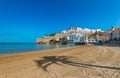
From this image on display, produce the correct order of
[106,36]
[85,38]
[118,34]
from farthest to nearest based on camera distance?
1. [106,36]
2. [85,38]
3. [118,34]

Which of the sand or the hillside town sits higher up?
the hillside town

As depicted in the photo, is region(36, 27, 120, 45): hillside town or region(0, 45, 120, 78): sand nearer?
region(0, 45, 120, 78): sand

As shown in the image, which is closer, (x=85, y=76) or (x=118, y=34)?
(x=85, y=76)

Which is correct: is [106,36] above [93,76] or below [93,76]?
above

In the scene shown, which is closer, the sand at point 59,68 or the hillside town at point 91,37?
the sand at point 59,68

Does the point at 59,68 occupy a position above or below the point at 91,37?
below

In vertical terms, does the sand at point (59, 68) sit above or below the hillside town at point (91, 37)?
below

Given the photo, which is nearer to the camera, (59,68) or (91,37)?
(59,68)

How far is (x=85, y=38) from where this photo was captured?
81188 millimetres

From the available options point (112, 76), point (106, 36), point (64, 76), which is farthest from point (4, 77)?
point (106, 36)

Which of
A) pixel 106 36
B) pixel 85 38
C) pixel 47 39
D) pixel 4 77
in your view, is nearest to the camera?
pixel 4 77

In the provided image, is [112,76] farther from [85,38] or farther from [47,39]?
[47,39]

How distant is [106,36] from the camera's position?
94.8 m

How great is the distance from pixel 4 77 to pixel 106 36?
327 feet
